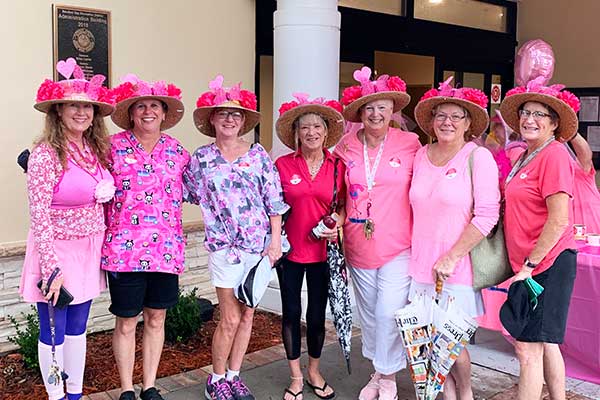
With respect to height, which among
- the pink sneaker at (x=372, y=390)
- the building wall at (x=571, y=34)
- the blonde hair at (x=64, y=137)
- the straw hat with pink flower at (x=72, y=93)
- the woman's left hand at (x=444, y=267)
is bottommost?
the pink sneaker at (x=372, y=390)

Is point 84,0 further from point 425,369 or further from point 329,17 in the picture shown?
point 425,369

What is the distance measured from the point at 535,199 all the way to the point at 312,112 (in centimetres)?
128

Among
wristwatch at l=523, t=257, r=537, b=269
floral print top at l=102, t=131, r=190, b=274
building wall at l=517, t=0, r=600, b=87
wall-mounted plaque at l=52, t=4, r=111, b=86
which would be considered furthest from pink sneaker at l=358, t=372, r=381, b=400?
building wall at l=517, t=0, r=600, b=87

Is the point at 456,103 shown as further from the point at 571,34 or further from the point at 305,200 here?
the point at 571,34

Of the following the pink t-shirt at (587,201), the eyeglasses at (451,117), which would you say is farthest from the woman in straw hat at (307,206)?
the pink t-shirt at (587,201)

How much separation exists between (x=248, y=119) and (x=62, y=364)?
63.8 inches

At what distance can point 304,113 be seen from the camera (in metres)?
3.52

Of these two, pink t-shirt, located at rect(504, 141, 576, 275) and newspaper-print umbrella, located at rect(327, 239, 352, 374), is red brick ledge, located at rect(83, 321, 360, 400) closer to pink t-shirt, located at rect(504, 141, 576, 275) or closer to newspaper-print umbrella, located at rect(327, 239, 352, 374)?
newspaper-print umbrella, located at rect(327, 239, 352, 374)

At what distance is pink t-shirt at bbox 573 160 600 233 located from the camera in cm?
425

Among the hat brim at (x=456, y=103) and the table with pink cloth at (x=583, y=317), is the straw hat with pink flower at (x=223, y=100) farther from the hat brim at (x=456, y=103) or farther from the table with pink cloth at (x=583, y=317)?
the table with pink cloth at (x=583, y=317)

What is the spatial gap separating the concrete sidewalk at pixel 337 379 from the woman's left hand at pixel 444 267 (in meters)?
0.95

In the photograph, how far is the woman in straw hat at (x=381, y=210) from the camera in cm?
342

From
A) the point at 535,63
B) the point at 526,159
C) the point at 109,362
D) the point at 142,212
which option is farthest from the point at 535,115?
the point at 109,362

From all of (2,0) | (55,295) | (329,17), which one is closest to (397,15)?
(329,17)
